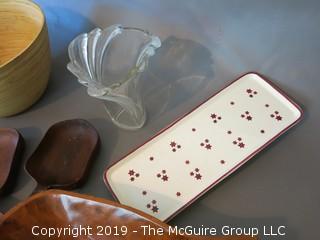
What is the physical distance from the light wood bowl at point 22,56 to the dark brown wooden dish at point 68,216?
0.20 meters

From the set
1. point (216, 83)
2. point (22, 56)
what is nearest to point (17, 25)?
point (22, 56)

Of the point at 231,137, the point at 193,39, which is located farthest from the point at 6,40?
the point at 231,137

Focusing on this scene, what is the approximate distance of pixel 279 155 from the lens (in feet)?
2.07

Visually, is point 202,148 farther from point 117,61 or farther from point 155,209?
point 117,61

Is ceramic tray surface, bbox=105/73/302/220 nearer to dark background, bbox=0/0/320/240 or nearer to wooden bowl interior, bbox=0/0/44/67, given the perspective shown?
dark background, bbox=0/0/320/240

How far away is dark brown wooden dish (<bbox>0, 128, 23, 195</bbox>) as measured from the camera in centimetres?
61

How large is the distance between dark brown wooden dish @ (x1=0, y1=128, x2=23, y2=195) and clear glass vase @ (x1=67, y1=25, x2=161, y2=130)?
15 cm

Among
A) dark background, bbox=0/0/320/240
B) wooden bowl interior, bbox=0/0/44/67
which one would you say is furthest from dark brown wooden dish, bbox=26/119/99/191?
wooden bowl interior, bbox=0/0/44/67

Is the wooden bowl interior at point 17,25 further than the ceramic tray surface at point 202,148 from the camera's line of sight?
Yes

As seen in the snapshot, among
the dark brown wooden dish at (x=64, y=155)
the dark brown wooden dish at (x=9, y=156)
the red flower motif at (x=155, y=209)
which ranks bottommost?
the dark brown wooden dish at (x=9, y=156)

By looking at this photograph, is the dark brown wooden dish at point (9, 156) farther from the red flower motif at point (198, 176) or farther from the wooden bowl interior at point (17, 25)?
the red flower motif at point (198, 176)

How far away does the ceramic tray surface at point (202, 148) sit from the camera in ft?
1.96

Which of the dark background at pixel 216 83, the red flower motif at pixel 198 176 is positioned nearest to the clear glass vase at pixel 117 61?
the dark background at pixel 216 83

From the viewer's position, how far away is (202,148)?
0.64 meters
